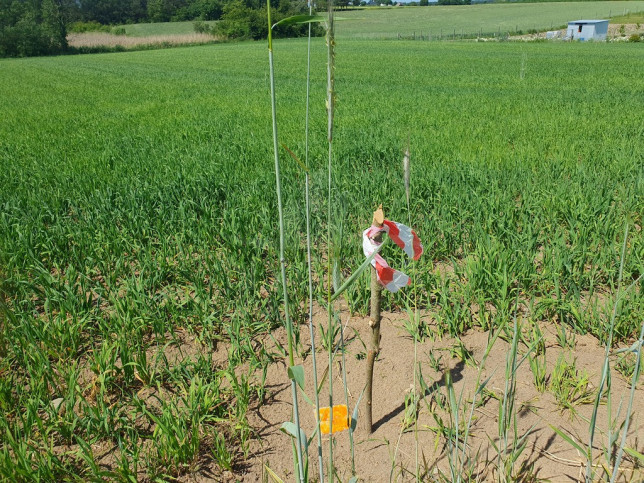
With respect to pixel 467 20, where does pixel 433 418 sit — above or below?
below

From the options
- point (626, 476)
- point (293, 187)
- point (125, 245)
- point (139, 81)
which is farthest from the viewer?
point (139, 81)

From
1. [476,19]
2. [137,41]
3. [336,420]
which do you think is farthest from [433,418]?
[476,19]

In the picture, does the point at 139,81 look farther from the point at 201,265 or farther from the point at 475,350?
the point at 475,350

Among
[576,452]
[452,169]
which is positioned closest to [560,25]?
[452,169]

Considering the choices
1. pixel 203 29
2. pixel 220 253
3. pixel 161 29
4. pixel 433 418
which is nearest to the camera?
pixel 433 418

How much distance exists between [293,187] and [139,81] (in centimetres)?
1395

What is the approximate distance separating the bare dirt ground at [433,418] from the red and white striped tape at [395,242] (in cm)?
41

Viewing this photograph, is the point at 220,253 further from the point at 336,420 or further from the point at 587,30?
the point at 587,30

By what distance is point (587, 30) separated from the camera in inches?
1665

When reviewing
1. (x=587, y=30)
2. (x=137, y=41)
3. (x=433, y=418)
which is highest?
(x=137, y=41)

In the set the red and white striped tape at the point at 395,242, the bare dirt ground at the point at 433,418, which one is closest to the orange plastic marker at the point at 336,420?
the bare dirt ground at the point at 433,418

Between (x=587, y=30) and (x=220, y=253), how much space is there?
48.9m

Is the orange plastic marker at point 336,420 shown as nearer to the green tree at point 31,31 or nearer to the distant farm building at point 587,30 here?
the distant farm building at point 587,30

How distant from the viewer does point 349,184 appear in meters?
4.33
